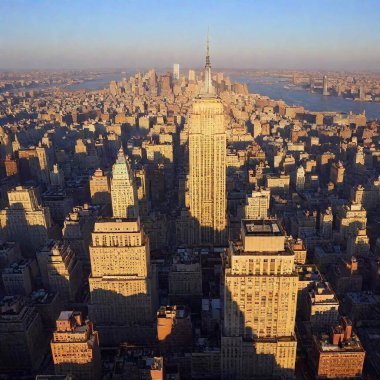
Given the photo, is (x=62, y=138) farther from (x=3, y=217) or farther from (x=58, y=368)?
(x=58, y=368)

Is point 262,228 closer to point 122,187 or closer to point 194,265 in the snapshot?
point 194,265

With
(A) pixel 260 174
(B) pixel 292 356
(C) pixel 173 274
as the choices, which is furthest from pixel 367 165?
(B) pixel 292 356

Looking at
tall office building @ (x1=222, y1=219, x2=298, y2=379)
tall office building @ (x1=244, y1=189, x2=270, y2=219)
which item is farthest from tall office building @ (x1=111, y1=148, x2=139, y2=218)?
tall office building @ (x1=222, y1=219, x2=298, y2=379)

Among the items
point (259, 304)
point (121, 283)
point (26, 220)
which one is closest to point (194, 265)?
point (121, 283)

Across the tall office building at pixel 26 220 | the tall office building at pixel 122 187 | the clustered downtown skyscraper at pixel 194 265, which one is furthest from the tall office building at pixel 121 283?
the tall office building at pixel 26 220

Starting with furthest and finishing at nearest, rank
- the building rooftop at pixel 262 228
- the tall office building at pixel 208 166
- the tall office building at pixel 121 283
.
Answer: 1. the tall office building at pixel 208 166
2. the tall office building at pixel 121 283
3. the building rooftop at pixel 262 228

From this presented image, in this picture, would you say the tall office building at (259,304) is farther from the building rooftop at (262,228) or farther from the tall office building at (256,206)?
the tall office building at (256,206)
